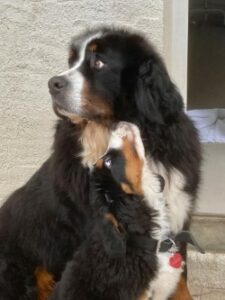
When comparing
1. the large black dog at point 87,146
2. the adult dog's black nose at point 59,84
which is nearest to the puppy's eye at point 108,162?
the large black dog at point 87,146

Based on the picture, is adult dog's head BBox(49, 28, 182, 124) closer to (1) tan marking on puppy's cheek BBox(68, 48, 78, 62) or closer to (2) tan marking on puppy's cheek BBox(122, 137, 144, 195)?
(1) tan marking on puppy's cheek BBox(68, 48, 78, 62)

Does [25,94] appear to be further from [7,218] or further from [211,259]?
[211,259]

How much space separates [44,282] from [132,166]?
0.91m

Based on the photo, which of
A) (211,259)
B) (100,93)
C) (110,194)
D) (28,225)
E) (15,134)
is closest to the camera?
(110,194)

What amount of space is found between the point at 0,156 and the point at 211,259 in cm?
161

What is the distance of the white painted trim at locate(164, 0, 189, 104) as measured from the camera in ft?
12.9

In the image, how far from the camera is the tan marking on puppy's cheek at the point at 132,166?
2670mm

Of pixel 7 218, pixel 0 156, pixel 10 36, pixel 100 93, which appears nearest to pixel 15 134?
pixel 0 156

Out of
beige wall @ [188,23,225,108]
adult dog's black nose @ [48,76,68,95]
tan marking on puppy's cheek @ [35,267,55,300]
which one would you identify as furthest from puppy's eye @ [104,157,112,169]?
beige wall @ [188,23,225,108]

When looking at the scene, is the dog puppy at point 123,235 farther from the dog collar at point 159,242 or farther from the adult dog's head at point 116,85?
the adult dog's head at point 116,85

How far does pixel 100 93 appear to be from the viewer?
290 centimetres

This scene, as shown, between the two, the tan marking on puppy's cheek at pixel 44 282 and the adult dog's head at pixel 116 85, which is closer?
the adult dog's head at pixel 116 85

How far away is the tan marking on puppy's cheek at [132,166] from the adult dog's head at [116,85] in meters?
0.25

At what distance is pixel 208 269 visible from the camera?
3.97 m
